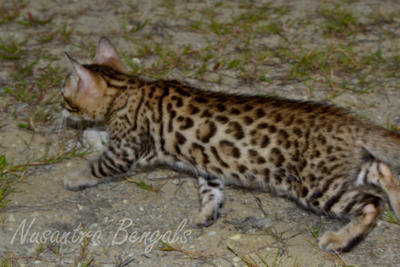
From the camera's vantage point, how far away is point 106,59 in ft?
15.5

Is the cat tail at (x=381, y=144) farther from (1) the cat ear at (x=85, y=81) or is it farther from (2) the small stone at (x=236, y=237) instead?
(1) the cat ear at (x=85, y=81)

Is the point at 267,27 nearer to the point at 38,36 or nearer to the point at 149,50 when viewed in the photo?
the point at 149,50

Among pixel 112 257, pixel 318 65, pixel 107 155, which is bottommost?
pixel 112 257

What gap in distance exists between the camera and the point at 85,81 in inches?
167

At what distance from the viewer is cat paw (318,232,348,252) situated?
3.57 m

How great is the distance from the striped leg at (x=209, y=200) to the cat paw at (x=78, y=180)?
2.90 feet

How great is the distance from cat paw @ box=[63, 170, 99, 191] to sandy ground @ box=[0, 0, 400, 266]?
0.08 metres

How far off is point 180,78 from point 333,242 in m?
2.58

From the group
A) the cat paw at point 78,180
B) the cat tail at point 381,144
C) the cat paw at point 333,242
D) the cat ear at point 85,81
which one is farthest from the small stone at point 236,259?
the cat ear at point 85,81

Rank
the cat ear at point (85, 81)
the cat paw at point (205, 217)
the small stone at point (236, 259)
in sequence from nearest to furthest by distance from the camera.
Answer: the small stone at point (236, 259), the cat paw at point (205, 217), the cat ear at point (85, 81)

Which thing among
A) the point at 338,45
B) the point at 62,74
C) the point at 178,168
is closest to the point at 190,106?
the point at 178,168

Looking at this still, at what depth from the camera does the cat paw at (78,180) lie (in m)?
4.18

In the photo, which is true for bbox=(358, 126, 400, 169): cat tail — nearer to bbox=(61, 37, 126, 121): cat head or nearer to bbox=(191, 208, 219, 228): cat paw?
bbox=(191, 208, 219, 228): cat paw

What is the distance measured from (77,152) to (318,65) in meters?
2.67
